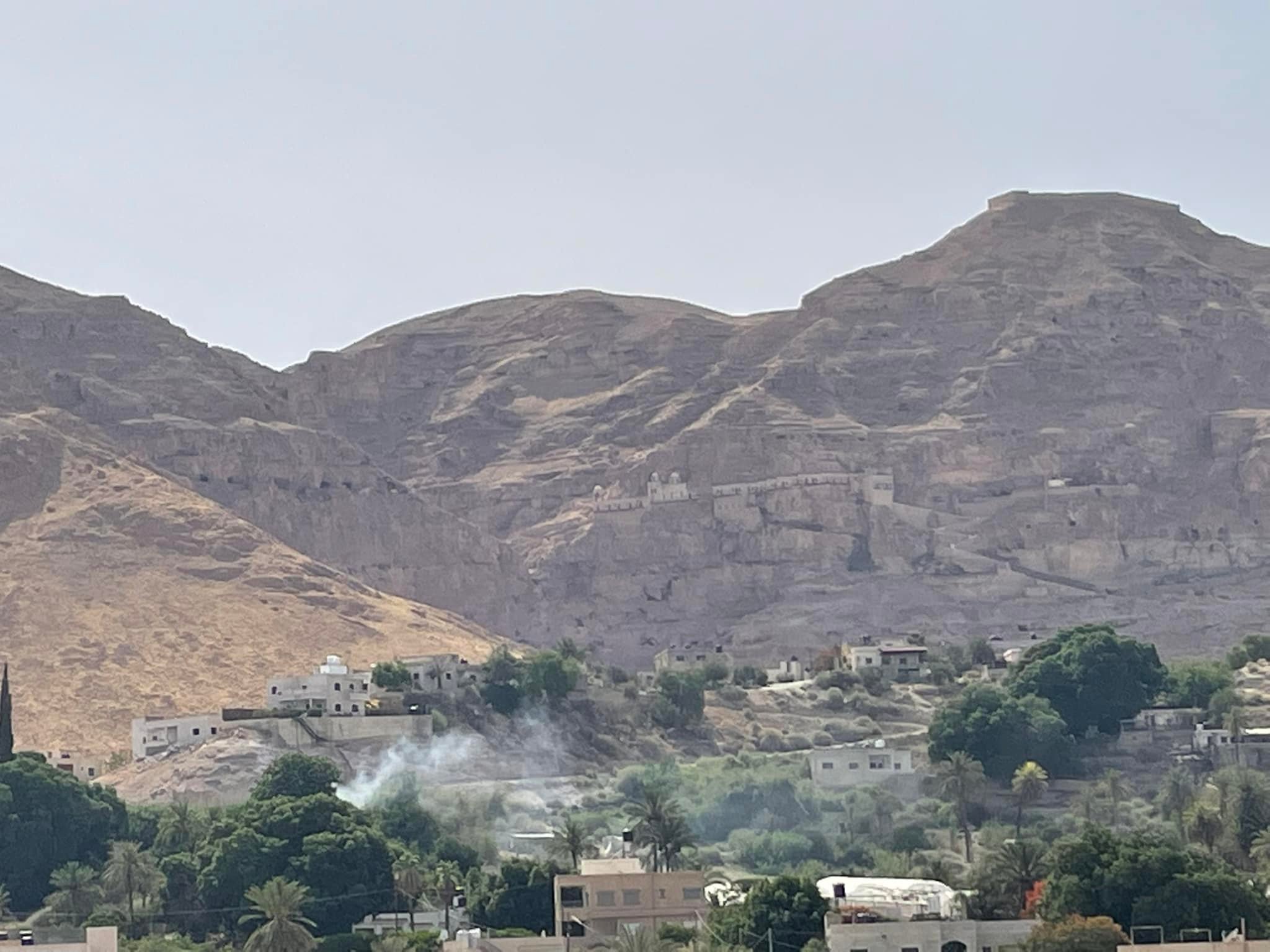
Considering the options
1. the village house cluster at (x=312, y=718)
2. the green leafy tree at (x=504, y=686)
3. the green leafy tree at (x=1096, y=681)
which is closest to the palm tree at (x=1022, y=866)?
the village house cluster at (x=312, y=718)

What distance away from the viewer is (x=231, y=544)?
16425 cm

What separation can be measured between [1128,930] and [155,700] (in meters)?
64.2

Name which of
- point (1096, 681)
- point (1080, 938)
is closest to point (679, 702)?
point (1096, 681)

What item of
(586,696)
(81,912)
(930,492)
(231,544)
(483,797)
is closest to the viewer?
(81,912)

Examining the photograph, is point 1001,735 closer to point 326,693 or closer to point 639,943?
point 326,693

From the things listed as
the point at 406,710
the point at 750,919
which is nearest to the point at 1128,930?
the point at 750,919

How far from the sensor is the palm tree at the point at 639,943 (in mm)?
83375

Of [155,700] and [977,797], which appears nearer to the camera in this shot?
[977,797]

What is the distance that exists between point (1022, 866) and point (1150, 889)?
7.99 m

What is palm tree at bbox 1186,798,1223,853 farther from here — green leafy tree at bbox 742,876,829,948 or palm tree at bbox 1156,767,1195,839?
green leafy tree at bbox 742,876,829,948

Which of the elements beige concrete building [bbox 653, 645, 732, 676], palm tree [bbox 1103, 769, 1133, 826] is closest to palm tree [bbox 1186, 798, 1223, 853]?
palm tree [bbox 1103, 769, 1133, 826]

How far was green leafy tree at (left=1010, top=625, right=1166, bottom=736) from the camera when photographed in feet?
446

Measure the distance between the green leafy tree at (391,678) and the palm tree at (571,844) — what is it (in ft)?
71.7

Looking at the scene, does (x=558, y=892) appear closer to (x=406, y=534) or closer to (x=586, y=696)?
(x=586, y=696)
